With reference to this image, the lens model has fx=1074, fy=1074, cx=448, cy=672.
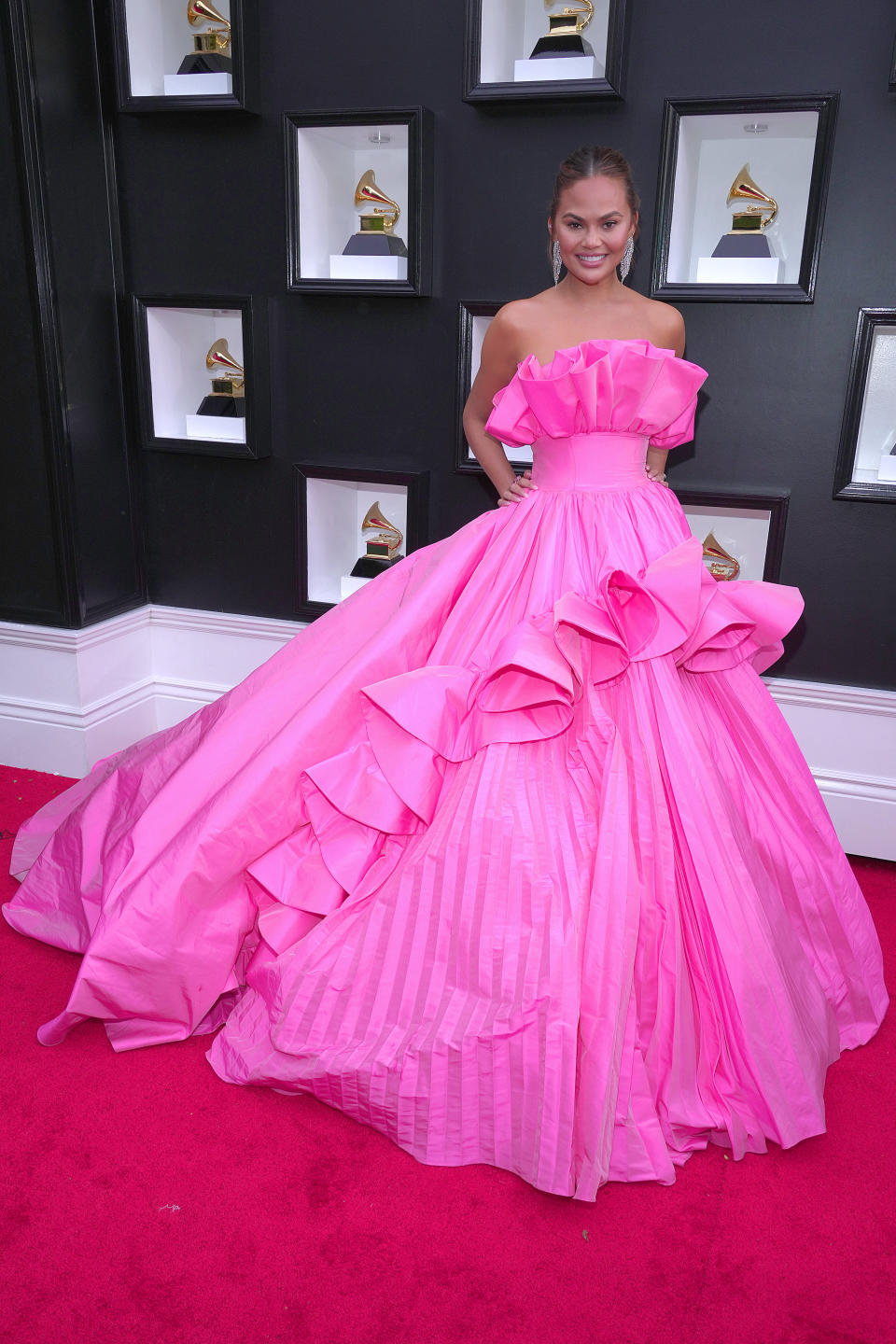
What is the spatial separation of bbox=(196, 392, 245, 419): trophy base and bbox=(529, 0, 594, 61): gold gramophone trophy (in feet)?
3.65

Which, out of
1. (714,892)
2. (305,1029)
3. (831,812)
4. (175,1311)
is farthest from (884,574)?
(175,1311)

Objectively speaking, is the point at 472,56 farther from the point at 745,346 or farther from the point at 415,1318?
the point at 415,1318

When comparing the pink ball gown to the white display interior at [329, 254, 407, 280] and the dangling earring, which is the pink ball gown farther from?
the white display interior at [329, 254, 407, 280]

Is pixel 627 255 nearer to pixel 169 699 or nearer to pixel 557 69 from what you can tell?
pixel 557 69

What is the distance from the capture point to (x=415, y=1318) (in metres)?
1.43

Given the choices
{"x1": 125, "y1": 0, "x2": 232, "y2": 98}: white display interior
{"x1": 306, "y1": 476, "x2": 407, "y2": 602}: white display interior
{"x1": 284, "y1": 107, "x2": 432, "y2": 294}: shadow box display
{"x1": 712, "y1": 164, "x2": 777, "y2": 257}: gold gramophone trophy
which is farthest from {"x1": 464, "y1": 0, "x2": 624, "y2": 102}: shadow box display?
{"x1": 306, "y1": 476, "x2": 407, "y2": 602}: white display interior

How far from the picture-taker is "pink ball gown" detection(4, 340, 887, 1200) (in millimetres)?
1669

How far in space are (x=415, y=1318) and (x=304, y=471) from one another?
6.62 ft

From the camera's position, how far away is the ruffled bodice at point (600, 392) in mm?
1963

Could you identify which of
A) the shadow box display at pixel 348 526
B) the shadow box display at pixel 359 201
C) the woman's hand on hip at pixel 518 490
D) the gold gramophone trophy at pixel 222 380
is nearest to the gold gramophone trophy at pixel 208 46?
the shadow box display at pixel 359 201

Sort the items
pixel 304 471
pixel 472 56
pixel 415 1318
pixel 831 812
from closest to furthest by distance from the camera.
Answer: pixel 415 1318 → pixel 472 56 → pixel 831 812 → pixel 304 471

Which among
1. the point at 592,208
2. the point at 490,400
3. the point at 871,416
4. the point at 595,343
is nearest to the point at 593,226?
the point at 592,208

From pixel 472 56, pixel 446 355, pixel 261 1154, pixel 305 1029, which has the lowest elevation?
pixel 261 1154

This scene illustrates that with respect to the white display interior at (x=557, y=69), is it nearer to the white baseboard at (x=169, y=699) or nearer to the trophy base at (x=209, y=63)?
the trophy base at (x=209, y=63)
